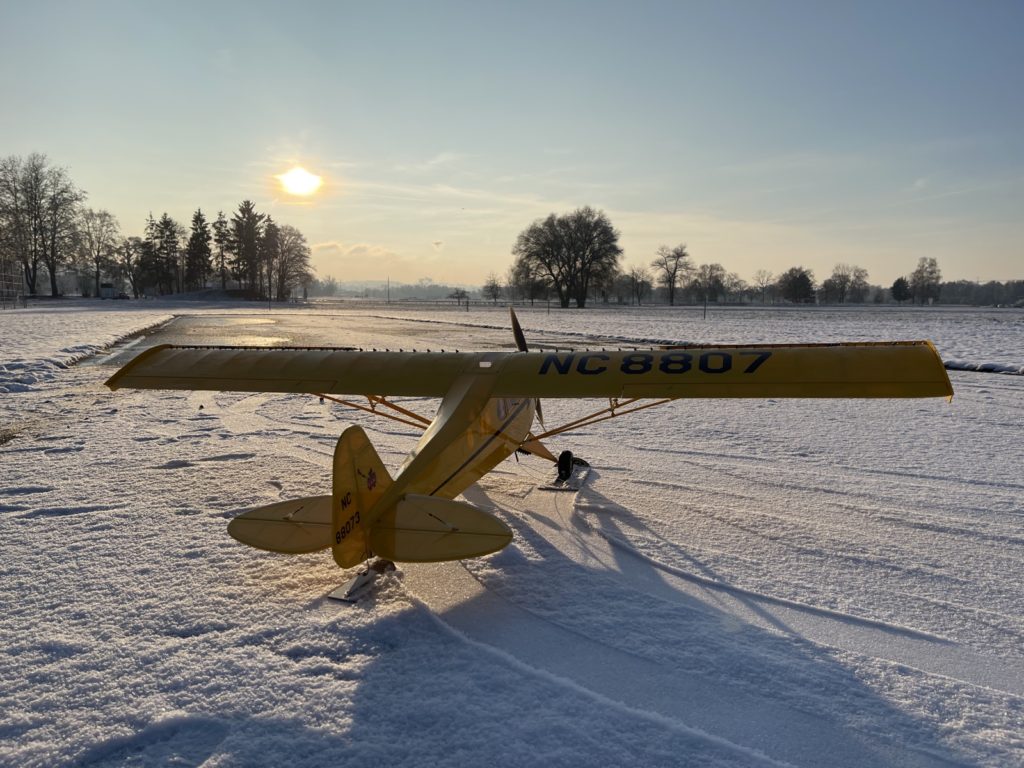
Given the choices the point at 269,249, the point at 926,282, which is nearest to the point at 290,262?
the point at 269,249

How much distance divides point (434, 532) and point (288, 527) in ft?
3.63

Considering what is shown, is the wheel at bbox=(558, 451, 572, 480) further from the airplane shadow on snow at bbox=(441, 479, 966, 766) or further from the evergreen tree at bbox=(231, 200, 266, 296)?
the evergreen tree at bbox=(231, 200, 266, 296)

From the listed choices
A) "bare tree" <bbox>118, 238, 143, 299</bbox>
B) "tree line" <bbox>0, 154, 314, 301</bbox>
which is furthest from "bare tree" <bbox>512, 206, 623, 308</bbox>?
"bare tree" <bbox>118, 238, 143, 299</bbox>

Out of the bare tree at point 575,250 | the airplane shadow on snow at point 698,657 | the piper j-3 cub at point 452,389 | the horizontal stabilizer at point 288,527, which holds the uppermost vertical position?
the bare tree at point 575,250

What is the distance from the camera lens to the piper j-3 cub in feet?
14.0

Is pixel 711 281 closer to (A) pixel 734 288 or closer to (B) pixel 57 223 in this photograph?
(A) pixel 734 288

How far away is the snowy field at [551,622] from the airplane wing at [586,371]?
136 centimetres

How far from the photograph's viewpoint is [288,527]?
436 cm

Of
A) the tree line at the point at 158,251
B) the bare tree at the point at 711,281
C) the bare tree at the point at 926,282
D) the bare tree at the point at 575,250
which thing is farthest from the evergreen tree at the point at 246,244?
the bare tree at the point at 926,282

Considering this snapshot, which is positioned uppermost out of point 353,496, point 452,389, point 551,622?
point 452,389

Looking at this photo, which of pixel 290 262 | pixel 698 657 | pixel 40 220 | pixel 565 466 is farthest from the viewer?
pixel 290 262

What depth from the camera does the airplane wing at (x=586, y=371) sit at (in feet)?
18.4

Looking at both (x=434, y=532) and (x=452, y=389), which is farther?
(x=452, y=389)

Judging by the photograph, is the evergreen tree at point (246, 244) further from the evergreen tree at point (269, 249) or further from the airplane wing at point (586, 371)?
the airplane wing at point (586, 371)
